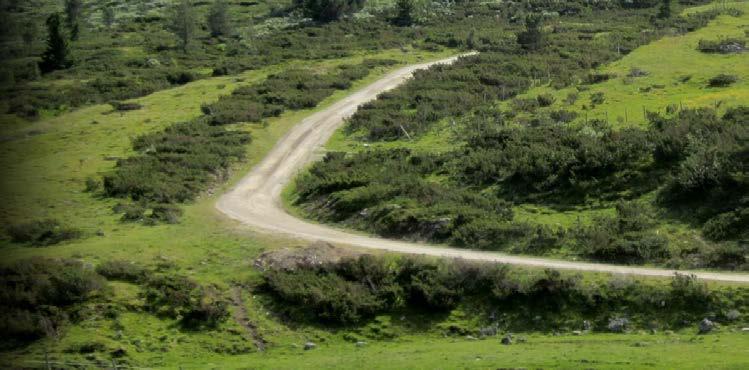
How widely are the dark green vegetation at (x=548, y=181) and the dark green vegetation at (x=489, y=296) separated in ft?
13.0

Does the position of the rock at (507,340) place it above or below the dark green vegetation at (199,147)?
below

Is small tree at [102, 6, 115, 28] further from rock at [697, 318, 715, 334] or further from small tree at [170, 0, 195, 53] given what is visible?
rock at [697, 318, 715, 334]

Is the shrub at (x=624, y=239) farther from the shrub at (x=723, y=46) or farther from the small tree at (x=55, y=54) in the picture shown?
the small tree at (x=55, y=54)

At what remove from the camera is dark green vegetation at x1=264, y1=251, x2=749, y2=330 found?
28.2 m

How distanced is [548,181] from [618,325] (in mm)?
15795

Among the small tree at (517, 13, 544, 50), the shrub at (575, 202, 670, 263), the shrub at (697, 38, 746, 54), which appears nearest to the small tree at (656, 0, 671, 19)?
the small tree at (517, 13, 544, 50)

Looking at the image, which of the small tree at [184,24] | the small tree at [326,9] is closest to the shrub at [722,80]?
the small tree at [184,24]

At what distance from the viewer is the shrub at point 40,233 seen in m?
39.5

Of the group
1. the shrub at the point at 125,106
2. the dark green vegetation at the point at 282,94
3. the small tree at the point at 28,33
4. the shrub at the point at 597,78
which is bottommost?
the shrub at the point at 125,106

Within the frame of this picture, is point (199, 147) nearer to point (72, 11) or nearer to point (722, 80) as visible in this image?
point (722, 80)

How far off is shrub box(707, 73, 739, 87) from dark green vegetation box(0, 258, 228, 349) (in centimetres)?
4734

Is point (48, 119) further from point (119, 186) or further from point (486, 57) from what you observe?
point (486, 57)

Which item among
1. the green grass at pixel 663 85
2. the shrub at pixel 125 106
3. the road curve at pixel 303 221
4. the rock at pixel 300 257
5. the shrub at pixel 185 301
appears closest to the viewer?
the shrub at pixel 185 301

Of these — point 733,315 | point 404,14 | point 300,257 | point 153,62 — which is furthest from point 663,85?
point 153,62
